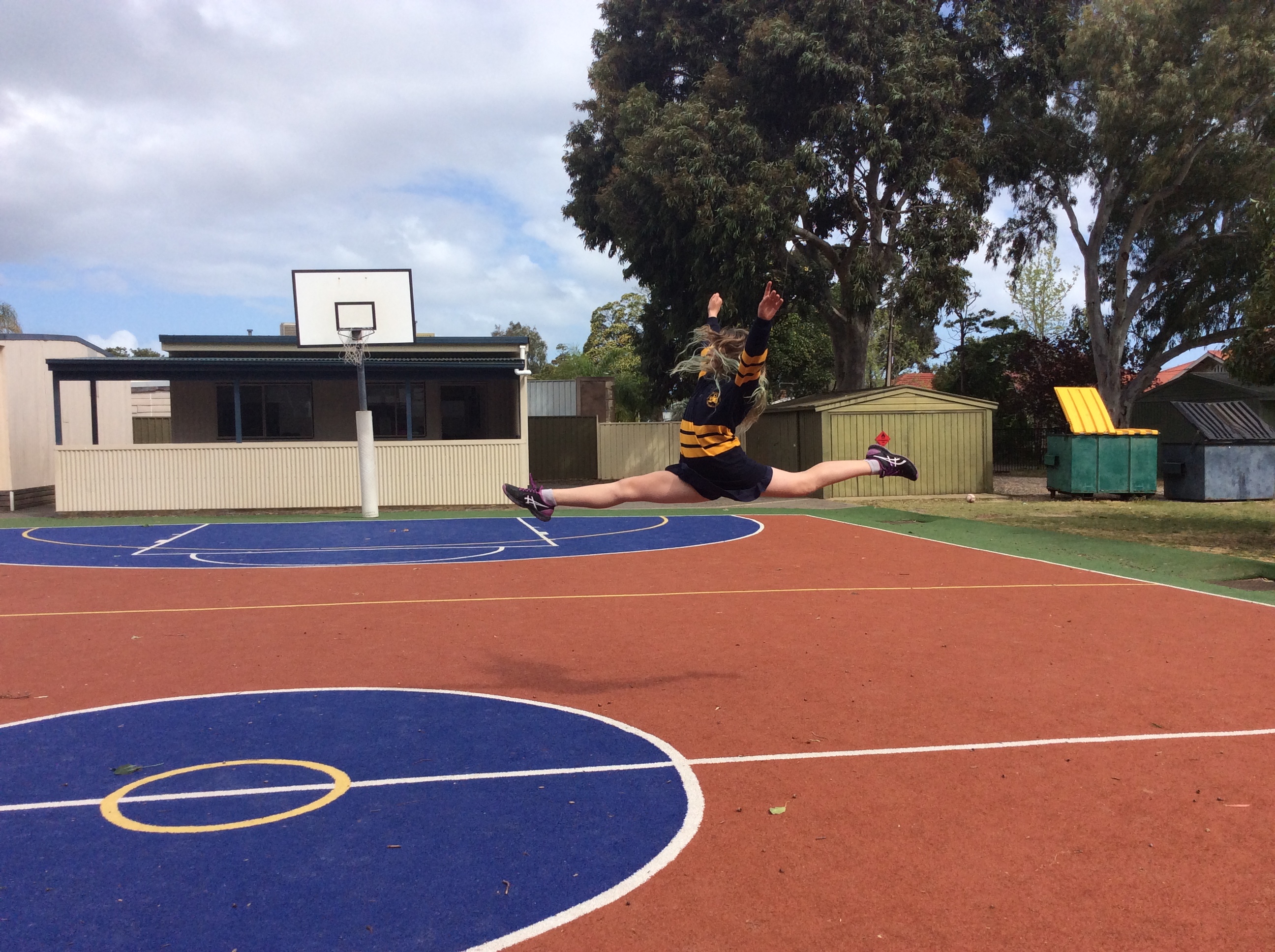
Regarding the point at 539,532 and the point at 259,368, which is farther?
the point at 259,368

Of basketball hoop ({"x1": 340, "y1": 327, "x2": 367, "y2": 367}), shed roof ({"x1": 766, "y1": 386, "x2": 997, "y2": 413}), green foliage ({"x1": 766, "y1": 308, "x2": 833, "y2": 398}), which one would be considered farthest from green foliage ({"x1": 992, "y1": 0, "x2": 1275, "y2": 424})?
basketball hoop ({"x1": 340, "y1": 327, "x2": 367, "y2": 367})

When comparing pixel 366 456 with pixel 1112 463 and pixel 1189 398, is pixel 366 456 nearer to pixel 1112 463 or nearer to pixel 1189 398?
pixel 1112 463

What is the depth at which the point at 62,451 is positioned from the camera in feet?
68.9

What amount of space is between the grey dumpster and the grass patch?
0.31m

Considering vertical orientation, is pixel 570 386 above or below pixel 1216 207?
below

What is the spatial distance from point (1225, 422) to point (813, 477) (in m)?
20.5

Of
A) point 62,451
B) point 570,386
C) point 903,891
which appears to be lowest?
point 903,891

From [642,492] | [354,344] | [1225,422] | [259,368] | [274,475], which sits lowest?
[274,475]

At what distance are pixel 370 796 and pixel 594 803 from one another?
47.1 inches

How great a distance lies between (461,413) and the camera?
92.1ft

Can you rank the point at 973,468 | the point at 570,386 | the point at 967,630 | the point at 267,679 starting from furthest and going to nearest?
the point at 570,386 → the point at 973,468 → the point at 967,630 → the point at 267,679

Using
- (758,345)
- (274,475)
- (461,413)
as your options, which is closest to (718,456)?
(758,345)

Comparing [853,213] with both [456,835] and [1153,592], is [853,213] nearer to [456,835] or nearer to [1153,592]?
[1153,592]

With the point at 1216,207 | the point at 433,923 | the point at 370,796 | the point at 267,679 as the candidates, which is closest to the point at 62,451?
the point at 267,679
